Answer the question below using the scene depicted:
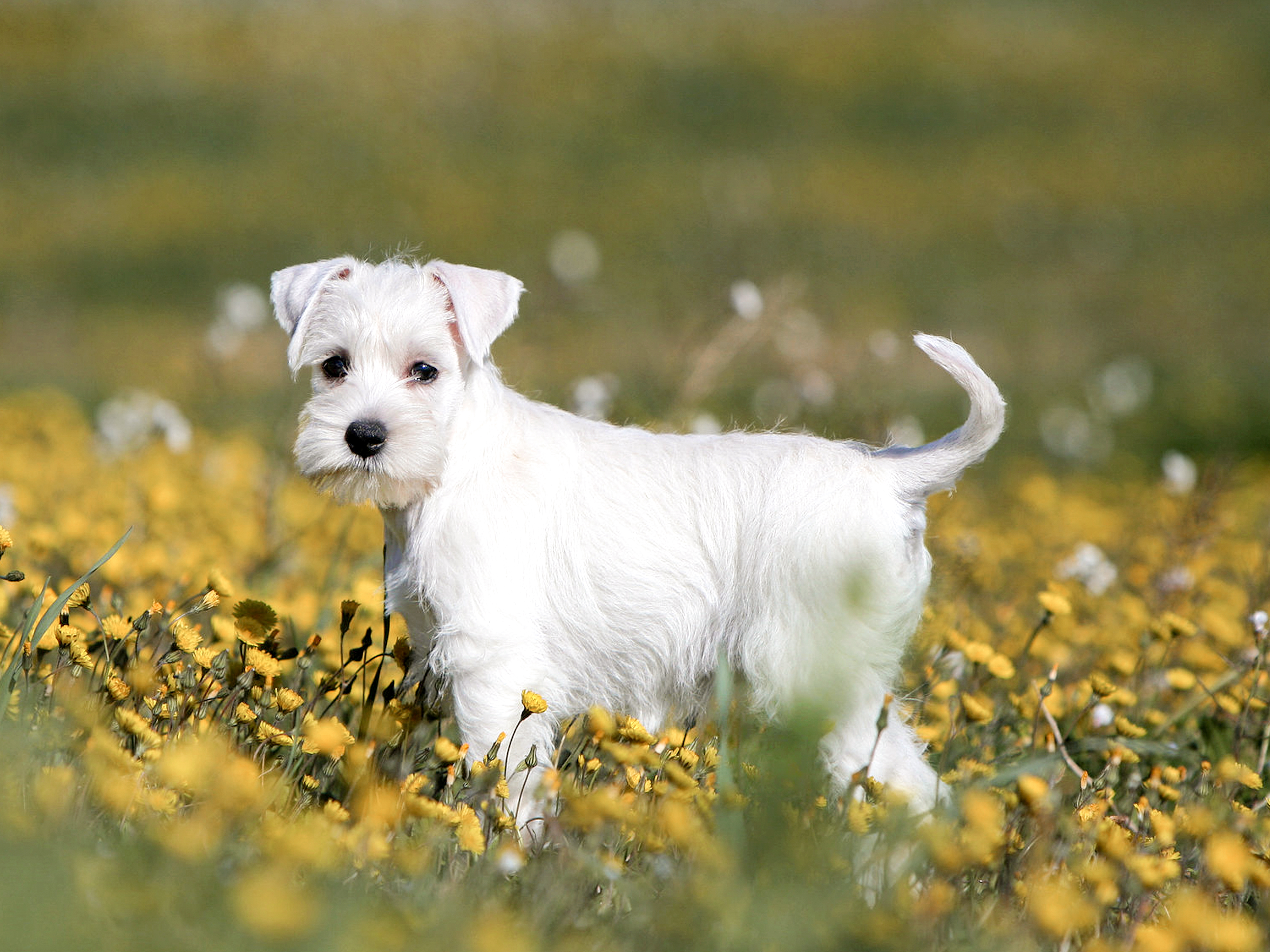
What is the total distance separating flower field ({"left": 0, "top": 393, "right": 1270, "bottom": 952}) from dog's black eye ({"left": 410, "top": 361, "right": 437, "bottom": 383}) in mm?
710

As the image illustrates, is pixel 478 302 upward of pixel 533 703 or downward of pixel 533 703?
upward

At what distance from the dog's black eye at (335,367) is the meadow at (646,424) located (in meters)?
0.74

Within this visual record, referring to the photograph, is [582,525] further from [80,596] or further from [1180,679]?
[1180,679]

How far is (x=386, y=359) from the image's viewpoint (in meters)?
3.63

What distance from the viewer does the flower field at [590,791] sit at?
2158 mm

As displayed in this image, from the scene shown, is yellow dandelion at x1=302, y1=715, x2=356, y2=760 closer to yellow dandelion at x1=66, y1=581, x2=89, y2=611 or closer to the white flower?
yellow dandelion at x1=66, y1=581, x2=89, y2=611

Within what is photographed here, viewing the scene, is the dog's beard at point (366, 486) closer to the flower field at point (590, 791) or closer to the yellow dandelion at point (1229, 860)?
the flower field at point (590, 791)

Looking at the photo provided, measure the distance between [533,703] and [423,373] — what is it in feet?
3.83

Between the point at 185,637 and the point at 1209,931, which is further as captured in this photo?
the point at 185,637

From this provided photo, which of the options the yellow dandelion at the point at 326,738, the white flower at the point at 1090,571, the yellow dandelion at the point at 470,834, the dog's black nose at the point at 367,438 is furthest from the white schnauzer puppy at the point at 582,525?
the white flower at the point at 1090,571

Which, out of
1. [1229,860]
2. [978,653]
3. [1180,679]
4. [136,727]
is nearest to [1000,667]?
[978,653]

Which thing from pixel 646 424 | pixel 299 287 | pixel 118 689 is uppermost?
pixel 299 287

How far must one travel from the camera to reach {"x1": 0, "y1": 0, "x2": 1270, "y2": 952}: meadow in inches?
96.1

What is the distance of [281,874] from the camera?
78.1 inches
